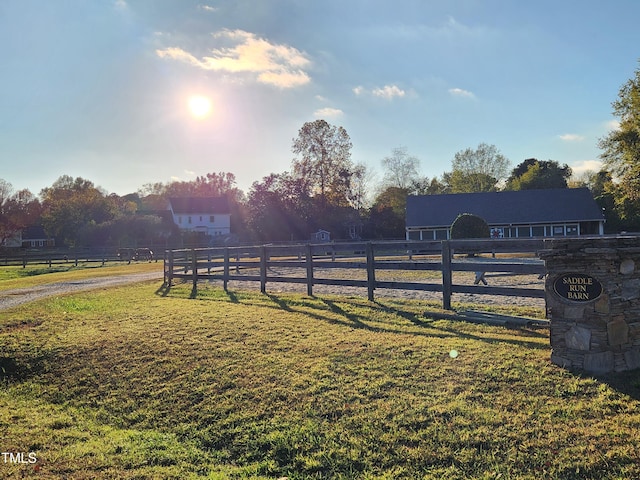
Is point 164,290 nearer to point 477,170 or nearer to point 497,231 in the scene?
point 497,231

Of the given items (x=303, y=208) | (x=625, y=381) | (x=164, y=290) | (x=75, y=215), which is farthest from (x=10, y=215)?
(x=625, y=381)

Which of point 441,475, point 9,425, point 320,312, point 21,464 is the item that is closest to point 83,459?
point 21,464

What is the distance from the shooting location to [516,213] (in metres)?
41.1

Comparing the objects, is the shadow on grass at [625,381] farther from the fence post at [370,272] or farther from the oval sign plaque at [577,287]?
the fence post at [370,272]

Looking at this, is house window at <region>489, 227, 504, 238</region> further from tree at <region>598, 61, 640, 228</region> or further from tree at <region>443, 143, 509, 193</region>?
tree at <region>443, 143, 509, 193</region>

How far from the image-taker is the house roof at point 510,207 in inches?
1564

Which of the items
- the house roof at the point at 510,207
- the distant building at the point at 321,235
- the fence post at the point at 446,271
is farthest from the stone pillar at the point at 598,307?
the distant building at the point at 321,235

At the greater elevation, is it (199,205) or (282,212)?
(199,205)

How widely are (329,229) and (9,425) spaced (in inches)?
1888

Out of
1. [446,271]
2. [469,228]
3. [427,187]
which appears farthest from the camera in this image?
[427,187]

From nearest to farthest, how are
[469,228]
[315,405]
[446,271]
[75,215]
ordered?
[315,405]
[446,271]
[469,228]
[75,215]

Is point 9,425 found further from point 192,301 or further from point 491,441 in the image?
point 192,301

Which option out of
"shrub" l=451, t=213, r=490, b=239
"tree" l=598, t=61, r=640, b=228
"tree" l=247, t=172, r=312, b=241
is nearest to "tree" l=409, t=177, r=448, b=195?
"tree" l=247, t=172, r=312, b=241

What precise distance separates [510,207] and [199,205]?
49.1 m
